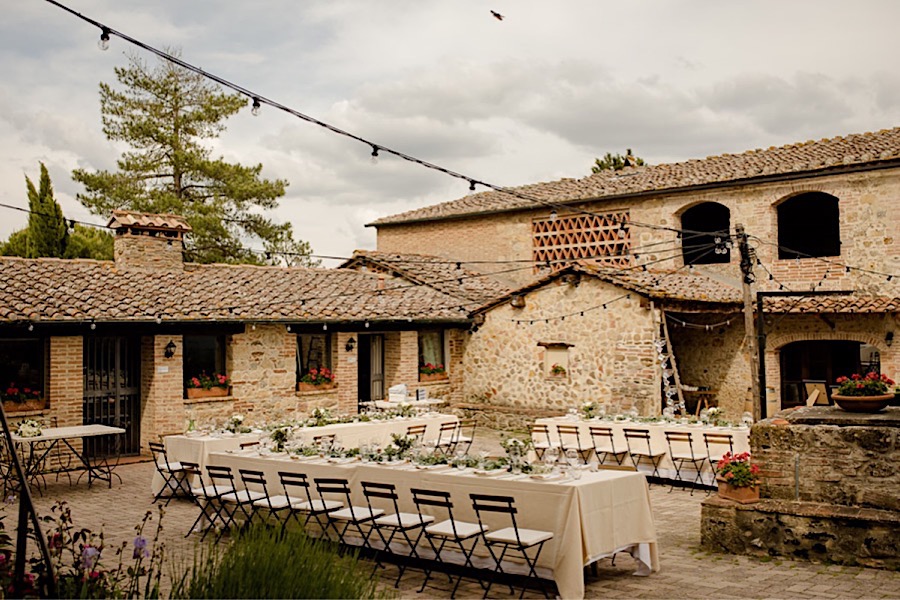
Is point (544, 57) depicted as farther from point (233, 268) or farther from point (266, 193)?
point (266, 193)

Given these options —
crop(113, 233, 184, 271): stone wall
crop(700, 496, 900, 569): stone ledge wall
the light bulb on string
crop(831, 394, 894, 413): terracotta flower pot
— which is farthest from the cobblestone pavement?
crop(113, 233, 184, 271): stone wall

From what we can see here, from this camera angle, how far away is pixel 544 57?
8805 mm

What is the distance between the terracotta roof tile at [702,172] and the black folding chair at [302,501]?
12.0 m

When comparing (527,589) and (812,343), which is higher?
(812,343)

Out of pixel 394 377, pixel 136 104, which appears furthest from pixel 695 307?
pixel 136 104

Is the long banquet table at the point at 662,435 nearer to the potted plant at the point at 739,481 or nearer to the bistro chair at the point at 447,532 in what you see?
the potted plant at the point at 739,481

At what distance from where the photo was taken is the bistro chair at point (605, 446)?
10914mm

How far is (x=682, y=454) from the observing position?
10.6 m

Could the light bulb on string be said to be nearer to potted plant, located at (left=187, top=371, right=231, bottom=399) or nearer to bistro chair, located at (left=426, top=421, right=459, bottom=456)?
bistro chair, located at (left=426, top=421, right=459, bottom=456)

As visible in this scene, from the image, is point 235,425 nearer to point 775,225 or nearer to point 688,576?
point 688,576

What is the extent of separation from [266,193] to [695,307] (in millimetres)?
13937

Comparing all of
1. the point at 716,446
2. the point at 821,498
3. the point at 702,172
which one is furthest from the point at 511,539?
the point at 702,172

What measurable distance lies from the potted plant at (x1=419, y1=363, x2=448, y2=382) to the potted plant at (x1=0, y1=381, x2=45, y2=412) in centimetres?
739

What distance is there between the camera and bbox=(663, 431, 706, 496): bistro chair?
33.7ft
